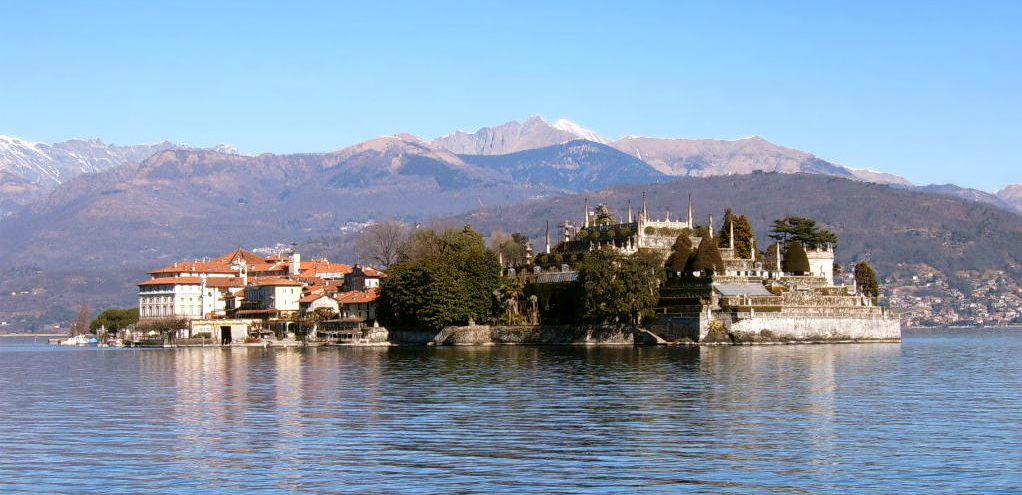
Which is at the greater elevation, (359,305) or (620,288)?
(620,288)

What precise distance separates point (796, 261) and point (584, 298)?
25.9 m

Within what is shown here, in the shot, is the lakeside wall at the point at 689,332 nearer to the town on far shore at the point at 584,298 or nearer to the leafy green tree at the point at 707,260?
the town on far shore at the point at 584,298

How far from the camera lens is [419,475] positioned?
4262 cm

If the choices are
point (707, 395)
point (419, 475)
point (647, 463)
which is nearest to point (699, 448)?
point (647, 463)

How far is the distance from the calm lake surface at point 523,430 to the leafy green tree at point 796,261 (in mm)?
50435

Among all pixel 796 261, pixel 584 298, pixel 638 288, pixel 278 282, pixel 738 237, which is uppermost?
pixel 738 237

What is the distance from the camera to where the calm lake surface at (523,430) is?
41.8 meters

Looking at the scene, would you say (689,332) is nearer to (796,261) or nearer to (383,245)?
(796,261)

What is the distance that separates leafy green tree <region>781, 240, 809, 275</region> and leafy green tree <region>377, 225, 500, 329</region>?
2998 centimetres

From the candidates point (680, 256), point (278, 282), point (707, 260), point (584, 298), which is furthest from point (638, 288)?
point (278, 282)

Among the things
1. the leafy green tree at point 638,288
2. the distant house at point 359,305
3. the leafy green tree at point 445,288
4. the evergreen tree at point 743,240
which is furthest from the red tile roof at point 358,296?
the evergreen tree at point 743,240

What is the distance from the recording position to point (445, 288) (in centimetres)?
13988

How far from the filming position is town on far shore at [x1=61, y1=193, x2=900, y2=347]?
129375mm

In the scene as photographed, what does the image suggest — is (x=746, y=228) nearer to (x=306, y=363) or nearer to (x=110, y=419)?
(x=306, y=363)
